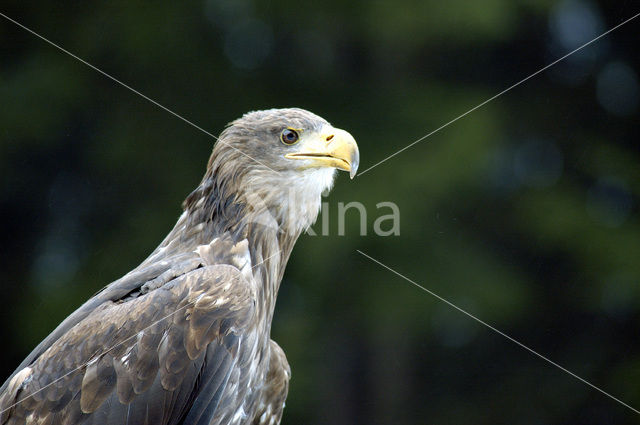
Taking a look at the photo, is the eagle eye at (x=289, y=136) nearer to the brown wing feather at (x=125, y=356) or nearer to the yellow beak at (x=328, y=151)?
the yellow beak at (x=328, y=151)

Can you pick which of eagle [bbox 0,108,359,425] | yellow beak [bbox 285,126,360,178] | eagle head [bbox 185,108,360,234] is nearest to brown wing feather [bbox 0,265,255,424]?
eagle [bbox 0,108,359,425]

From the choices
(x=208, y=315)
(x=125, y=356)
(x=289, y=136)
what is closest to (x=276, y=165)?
(x=289, y=136)

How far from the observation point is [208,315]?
330 cm

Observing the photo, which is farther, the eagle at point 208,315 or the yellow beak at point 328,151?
the yellow beak at point 328,151

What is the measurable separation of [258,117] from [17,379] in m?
1.49

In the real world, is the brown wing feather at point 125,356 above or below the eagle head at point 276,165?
below

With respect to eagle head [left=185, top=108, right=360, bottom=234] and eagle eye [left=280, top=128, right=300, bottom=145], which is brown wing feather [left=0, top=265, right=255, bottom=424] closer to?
eagle head [left=185, top=108, right=360, bottom=234]

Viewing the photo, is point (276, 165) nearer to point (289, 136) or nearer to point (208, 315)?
point (289, 136)

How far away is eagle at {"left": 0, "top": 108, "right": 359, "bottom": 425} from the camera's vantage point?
3.21 meters

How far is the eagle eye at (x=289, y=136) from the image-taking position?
3.95 m

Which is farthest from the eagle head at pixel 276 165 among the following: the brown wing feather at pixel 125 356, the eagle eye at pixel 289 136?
the brown wing feather at pixel 125 356

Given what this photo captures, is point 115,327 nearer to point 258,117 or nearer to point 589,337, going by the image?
point 258,117

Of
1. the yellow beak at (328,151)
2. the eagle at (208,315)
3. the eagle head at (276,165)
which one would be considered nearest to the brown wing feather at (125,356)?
the eagle at (208,315)

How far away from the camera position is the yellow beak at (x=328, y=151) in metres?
3.87
